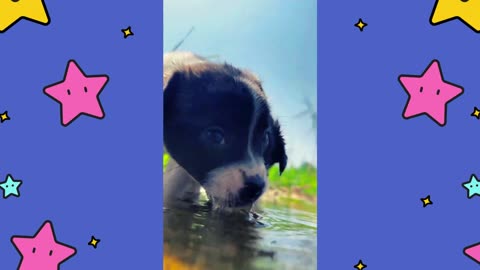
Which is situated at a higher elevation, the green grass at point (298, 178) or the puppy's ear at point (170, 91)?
the puppy's ear at point (170, 91)

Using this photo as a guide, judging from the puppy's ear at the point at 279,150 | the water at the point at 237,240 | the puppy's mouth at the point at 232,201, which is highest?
the puppy's ear at the point at 279,150

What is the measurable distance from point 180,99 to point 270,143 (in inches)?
16.0

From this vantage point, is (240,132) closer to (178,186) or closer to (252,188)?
(252,188)

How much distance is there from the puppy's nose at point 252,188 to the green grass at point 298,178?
98 millimetres

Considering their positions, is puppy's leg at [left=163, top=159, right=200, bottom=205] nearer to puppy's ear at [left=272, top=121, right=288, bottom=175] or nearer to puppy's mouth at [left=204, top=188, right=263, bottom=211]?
puppy's mouth at [left=204, top=188, right=263, bottom=211]

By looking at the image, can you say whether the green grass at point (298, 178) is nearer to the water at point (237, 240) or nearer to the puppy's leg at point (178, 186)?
the water at point (237, 240)

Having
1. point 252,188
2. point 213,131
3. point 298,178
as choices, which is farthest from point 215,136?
point 298,178

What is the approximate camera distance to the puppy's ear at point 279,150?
6.43ft

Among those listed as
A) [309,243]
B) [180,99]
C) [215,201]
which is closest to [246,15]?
[180,99]

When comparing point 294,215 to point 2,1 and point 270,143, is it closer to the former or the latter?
point 270,143

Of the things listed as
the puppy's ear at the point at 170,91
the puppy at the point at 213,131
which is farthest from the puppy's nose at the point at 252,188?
the puppy's ear at the point at 170,91

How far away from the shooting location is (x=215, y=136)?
6.07 feet

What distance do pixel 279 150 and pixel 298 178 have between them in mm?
138

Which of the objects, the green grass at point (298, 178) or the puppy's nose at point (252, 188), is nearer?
the puppy's nose at point (252, 188)
